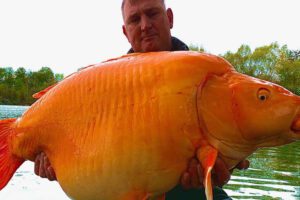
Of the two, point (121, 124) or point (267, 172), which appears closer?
point (121, 124)

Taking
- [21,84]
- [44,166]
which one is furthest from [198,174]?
[21,84]

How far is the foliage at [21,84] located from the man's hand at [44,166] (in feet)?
308

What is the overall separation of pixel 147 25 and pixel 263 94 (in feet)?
5.96

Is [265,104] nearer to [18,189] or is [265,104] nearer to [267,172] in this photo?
[18,189]

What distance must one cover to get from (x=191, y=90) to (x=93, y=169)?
73 cm

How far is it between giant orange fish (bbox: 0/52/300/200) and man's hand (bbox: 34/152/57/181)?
318 millimetres

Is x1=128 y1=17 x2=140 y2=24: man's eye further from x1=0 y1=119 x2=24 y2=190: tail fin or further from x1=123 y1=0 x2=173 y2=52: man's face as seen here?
x1=0 y1=119 x2=24 y2=190: tail fin

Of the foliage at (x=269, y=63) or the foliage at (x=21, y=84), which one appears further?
the foliage at (x=21, y=84)

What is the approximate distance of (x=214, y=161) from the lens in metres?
2.38

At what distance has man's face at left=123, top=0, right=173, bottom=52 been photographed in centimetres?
402

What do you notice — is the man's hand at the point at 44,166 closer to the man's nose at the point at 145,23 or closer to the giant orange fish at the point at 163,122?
the giant orange fish at the point at 163,122

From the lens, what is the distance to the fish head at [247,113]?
7.87 ft

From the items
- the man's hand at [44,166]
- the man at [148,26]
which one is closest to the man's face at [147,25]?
the man at [148,26]

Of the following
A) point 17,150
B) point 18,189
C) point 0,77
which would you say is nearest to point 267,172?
point 18,189
